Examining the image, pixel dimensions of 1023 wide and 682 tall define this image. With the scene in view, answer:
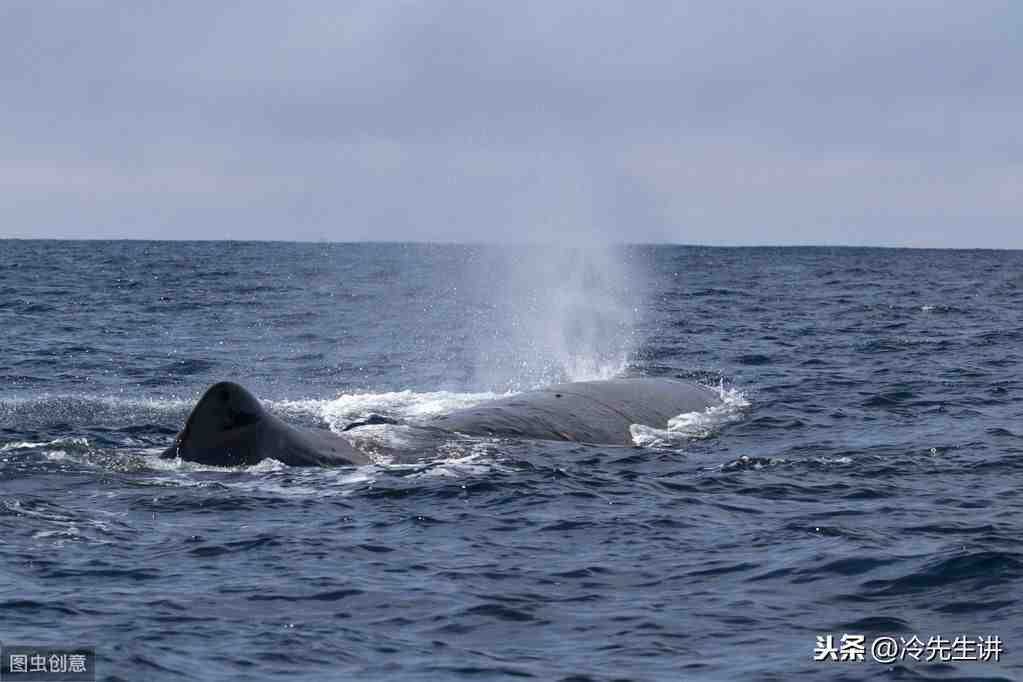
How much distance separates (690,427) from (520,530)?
28.8ft

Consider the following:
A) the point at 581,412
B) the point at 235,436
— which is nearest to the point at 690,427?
the point at 581,412

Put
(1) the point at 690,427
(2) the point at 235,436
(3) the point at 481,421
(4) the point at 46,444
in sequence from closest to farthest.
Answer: (2) the point at 235,436
(4) the point at 46,444
(3) the point at 481,421
(1) the point at 690,427

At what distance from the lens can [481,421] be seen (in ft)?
68.6

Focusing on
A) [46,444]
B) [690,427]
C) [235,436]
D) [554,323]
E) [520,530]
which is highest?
[554,323]

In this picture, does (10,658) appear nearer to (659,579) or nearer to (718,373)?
(659,579)

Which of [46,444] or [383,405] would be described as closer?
[46,444]

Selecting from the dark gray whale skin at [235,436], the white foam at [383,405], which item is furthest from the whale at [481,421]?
the white foam at [383,405]

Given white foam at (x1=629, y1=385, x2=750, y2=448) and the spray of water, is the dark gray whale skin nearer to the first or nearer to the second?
white foam at (x1=629, y1=385, x2=750, y2=448)

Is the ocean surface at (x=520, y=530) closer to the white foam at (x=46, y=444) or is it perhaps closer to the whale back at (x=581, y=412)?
the white foam at (x=46, y=444)

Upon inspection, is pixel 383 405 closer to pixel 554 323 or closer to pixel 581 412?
pixel 581 412

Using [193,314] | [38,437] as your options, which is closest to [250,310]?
[193,314]

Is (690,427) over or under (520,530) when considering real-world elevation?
over

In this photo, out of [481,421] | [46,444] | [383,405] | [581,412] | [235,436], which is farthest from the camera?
[383,405]

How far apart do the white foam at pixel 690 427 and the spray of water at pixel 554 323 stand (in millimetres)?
5776
